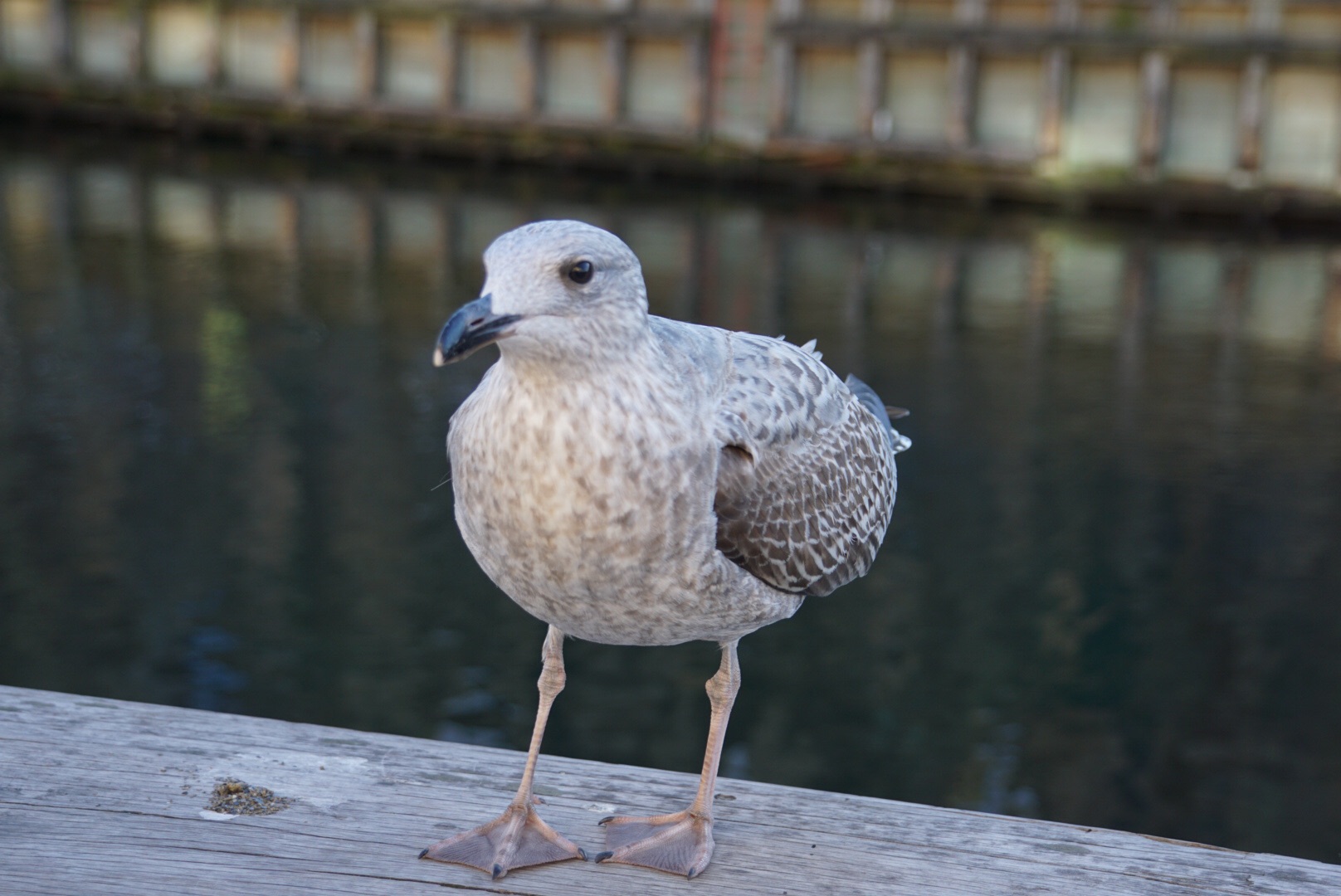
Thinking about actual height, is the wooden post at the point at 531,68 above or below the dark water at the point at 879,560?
above

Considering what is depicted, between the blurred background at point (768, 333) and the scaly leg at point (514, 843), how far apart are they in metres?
1.84

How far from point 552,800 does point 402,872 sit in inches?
21.0

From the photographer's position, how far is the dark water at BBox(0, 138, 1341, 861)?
25.7 feet

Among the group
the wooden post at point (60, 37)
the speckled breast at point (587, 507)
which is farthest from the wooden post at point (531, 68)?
the speckled breast at point (587, 507)

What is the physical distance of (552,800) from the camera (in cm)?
365

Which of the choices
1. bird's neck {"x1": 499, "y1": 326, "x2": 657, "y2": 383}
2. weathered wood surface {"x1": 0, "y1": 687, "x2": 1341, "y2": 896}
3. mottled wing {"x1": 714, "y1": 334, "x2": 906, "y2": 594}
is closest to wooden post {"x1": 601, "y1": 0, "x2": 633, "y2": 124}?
mottled wing {"x1": 714, "y1": 334, "x2": 906, "y2": 594}

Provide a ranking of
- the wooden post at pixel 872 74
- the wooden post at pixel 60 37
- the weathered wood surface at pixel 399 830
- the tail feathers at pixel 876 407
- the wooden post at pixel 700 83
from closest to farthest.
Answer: the weathered wood surface at pixel 399 830
the tail feathers at pixel 876 407
the wooden post at pixel 872 74
the wooden post at pixel 700 83
the wooden post at pixel 60 37

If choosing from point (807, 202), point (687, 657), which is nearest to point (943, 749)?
point (687, 657)

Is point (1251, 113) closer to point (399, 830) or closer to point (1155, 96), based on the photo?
point (1155, 96)

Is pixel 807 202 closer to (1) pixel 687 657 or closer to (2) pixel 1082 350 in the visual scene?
(2) pixel 1082 350

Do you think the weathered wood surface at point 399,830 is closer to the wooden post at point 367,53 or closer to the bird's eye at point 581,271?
the bird's eye at point 581,271

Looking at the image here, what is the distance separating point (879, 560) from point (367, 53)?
14393 millimetres

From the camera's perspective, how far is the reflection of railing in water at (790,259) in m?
14.0

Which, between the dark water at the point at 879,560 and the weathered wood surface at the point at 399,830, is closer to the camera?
the weathered wood surface at the point at 399,830
